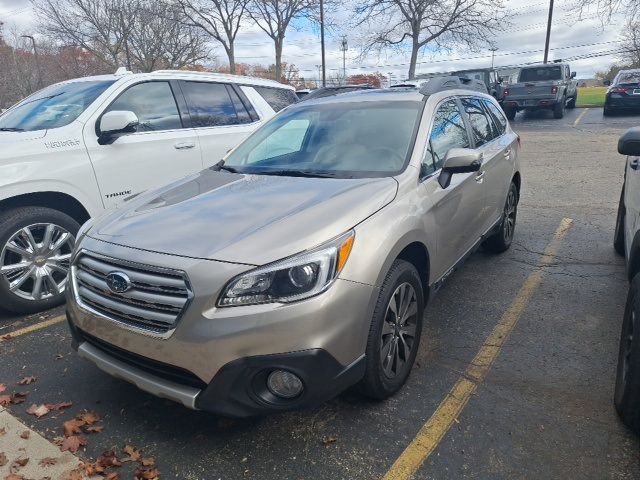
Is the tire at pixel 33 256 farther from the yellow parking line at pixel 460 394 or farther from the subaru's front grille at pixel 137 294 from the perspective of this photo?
the yellow parking line at pixel 460 394

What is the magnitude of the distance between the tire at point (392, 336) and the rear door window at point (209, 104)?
335 cm

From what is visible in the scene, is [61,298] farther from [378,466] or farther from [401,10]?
[401,10]

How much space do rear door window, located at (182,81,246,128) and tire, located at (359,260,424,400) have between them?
3.35 metres

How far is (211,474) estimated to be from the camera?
2.34 metres

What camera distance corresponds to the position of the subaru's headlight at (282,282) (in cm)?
220

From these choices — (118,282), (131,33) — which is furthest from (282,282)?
(131,33)

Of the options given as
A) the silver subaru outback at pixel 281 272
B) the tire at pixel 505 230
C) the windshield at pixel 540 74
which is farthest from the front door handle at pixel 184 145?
the windshield at pixel 540 74

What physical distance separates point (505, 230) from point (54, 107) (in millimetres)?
4624

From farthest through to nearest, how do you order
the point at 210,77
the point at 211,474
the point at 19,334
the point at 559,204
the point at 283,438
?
the point at 559,204, the point at 210,77, the point at 19,334, the point at 283,438, the point at 211,474

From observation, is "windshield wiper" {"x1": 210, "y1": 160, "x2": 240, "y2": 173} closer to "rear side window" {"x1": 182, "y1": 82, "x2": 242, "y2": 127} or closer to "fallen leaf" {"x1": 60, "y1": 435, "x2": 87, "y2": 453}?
"rear side window" {"x1": 182, "y1": 82, "x2": 242, "y2": 127}

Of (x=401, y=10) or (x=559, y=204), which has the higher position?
(x=401, y=10)

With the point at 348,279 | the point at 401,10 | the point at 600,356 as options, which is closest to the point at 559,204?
the point at 600,356

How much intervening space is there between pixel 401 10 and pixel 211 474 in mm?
31008

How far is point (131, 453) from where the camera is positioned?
2.47 metres
